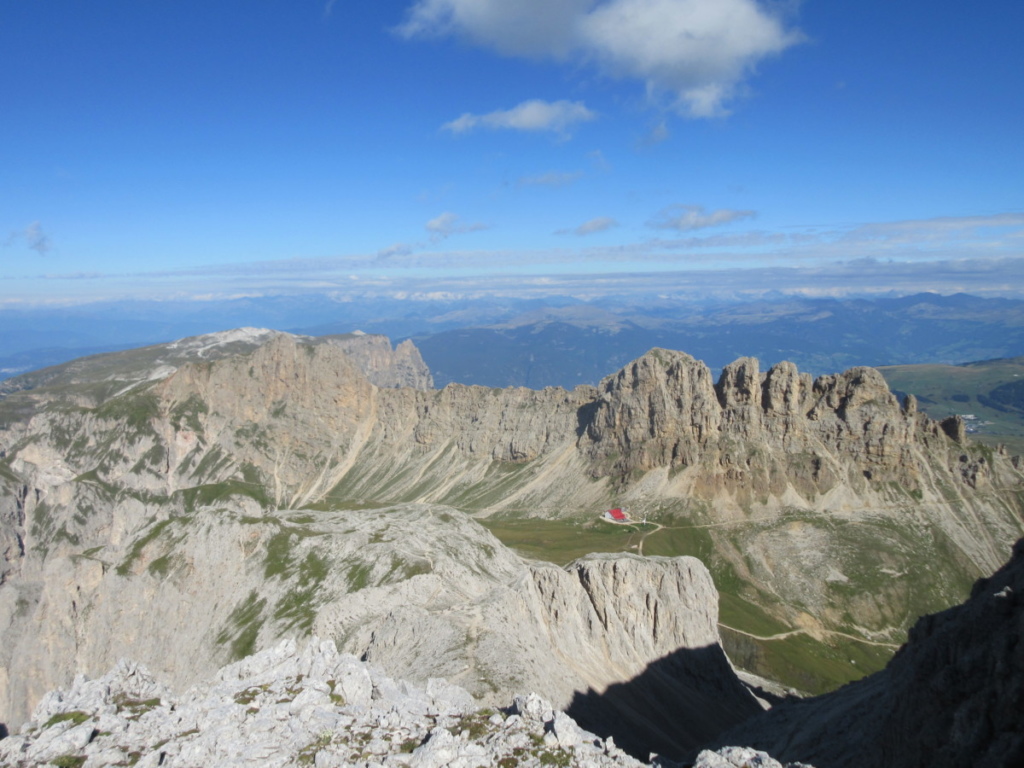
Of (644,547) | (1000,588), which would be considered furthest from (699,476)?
(1000,588)

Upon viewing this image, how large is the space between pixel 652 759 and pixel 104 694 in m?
27.5

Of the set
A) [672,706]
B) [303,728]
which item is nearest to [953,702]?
[303,728]

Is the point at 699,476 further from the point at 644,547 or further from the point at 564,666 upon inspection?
the point at 564,666

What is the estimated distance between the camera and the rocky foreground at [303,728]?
25.3m

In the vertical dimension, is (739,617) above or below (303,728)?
below

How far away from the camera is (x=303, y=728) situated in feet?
89.4

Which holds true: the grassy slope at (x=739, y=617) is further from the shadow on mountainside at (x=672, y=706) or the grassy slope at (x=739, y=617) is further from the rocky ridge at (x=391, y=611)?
the rocky ridge at (x=391, y=611)

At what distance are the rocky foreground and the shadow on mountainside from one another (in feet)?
58.9

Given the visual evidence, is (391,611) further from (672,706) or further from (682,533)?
(682,533)

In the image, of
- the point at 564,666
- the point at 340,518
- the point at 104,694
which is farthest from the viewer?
the point at 340,518

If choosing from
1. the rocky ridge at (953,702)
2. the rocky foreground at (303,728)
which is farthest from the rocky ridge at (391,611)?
the rocky ridge at (953,702)

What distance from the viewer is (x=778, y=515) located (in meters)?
155

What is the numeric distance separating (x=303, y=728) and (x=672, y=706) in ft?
128

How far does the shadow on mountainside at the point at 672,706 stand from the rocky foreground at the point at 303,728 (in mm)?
17961
